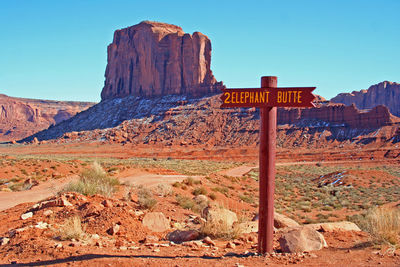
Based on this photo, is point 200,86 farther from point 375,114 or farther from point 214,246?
point 214,246

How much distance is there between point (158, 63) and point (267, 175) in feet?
306

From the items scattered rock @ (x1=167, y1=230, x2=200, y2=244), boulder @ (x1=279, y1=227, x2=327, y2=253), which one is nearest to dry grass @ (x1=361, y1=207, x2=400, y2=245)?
boulder @ (x1=279, y1=227, x2=327, y2=253)

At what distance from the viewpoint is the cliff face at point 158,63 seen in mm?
92062

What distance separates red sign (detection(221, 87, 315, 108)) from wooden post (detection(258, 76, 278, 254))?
138mm

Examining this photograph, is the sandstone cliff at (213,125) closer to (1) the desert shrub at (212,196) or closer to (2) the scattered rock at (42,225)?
(1) the desert shrub at (212,196)

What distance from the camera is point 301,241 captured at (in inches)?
275

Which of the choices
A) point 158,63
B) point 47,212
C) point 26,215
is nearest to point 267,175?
point 47,212

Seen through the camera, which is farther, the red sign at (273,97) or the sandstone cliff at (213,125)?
the sandstone cliff at (213,125)

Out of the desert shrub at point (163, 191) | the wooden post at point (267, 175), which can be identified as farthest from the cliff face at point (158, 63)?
the wooden post at point (267, 175)

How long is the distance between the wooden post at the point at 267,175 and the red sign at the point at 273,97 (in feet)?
0.45

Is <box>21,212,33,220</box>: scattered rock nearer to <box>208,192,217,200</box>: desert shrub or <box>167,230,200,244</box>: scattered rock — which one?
<box>167,230,200,244</box>: scattered rock

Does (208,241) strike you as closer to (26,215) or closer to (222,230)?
(222,230)

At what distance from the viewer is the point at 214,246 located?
7.47 meters

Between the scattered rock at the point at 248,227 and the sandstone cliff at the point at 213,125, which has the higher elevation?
the sandstone cliff at the point at 213,125
